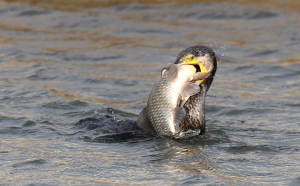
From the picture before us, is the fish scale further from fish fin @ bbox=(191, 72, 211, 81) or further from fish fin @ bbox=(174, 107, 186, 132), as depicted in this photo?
fish fin @ bbox=(191, 72, 211, 81)

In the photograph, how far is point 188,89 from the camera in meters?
4.82

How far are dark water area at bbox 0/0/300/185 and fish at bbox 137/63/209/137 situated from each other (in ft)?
0.84

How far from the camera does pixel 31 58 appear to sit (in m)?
10.0

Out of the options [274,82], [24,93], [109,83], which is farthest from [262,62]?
[24,93]

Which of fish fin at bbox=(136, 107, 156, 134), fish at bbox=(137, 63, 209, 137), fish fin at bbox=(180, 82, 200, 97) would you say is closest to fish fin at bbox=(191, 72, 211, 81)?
fish at bbox=(137, 63, 209, 137)

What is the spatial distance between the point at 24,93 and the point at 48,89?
1.52ft

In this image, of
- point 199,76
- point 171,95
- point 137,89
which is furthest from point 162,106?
point 137,89

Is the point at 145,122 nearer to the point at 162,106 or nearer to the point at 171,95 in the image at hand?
the point at 162,106

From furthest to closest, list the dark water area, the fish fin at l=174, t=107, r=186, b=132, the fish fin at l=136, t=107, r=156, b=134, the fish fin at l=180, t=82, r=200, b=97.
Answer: the fish fin at l=136, t=107, r=156, b=134 → the fish fin at l=174, t=107, r=186, b=132 → the fish fin at l=180, t=82, r=200, b=97 → the dark water area

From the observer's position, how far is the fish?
4824 millimetres

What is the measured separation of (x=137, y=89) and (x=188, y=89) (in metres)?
3.43

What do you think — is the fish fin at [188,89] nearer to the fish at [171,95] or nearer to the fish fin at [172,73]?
the fish at [171,95]

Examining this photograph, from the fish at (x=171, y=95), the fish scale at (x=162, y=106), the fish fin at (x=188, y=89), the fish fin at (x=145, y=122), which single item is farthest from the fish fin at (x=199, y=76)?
the fish fin at (x=145, y=122)

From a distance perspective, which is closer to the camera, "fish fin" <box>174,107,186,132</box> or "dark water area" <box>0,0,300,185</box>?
"dark water area" <box>0,0,300,185</box>
